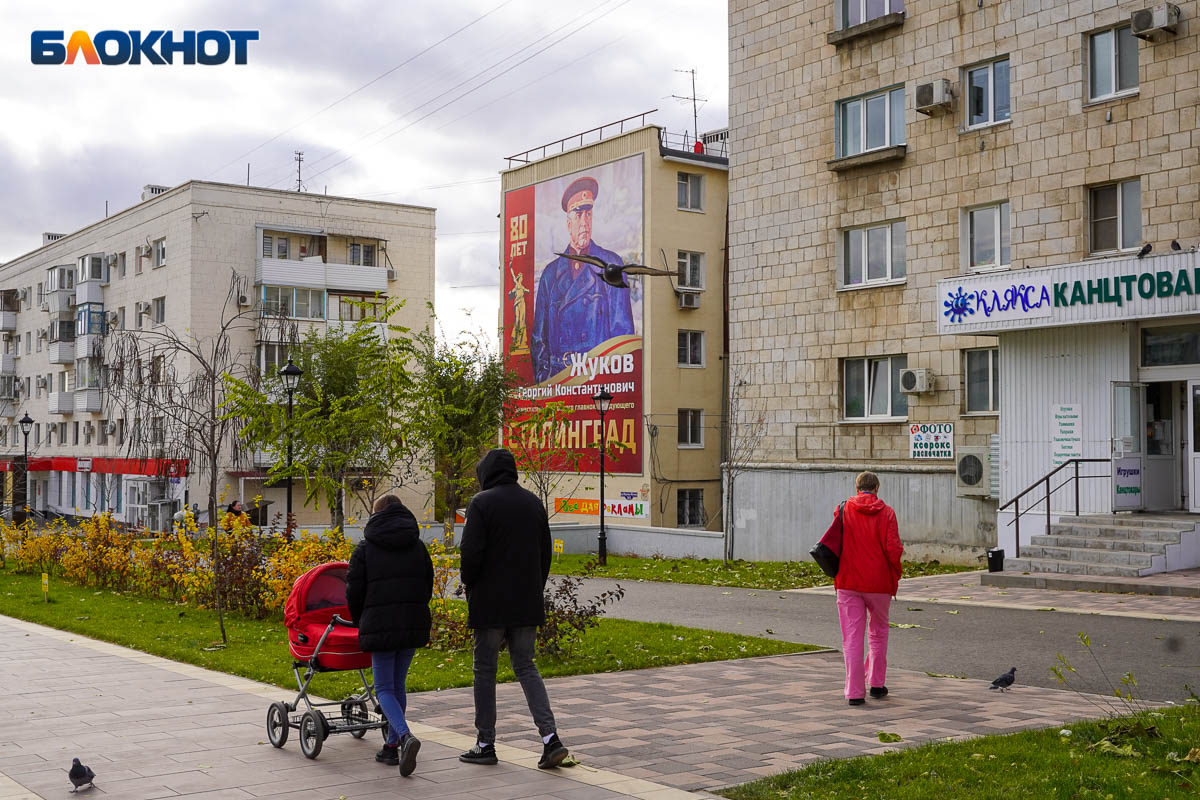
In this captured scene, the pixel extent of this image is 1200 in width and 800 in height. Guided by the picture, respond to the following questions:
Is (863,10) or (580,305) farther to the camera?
(580,305)

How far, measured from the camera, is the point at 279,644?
43.8ft

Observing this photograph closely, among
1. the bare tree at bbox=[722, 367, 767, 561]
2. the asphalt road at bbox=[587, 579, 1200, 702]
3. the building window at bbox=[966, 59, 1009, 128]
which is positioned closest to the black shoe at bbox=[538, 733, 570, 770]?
the asphalt road at bbox=[587, 579, 1200, 702]

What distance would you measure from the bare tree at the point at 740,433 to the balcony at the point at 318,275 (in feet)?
92.8

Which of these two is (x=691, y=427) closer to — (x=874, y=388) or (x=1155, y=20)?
(x=874, y=388)

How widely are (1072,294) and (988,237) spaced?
190 inches

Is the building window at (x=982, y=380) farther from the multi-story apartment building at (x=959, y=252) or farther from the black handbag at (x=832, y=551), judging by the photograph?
the black handbag at (x=832, y=551)

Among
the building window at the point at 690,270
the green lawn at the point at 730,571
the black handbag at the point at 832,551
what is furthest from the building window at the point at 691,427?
the black handbag at the point at 832,551

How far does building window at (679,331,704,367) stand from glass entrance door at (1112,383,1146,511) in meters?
21.1

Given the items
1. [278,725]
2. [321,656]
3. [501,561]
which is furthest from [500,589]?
[278,725]

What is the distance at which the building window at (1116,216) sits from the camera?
2166 centimetres

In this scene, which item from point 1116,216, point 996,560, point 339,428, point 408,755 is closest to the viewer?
point 408,755

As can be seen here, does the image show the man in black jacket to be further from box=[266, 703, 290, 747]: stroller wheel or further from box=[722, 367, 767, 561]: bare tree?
box=[722, 367, 767, 561]: bare tree

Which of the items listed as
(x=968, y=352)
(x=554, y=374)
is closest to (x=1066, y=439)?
(x=968, y=352)

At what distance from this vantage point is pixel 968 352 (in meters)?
24.5
